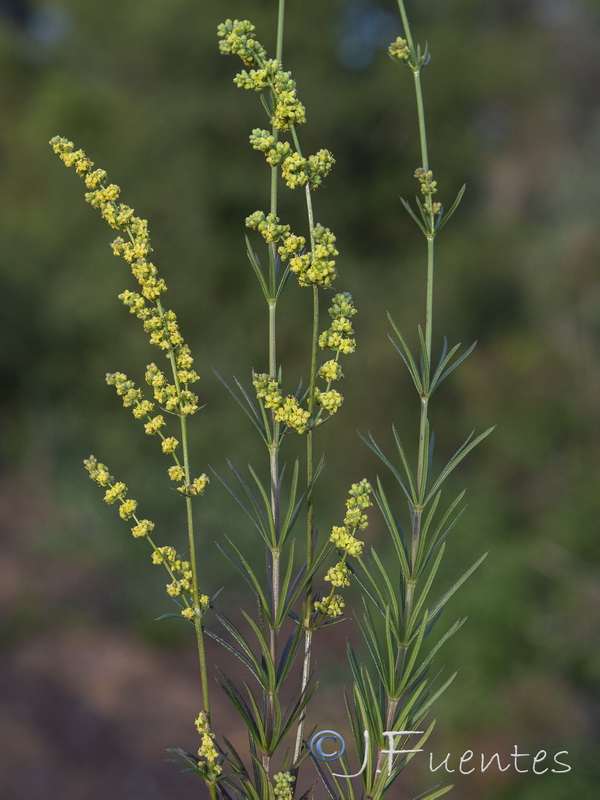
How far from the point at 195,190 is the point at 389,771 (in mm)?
9637

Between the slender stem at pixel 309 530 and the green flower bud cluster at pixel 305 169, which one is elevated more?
the green flower bud cluster at pixel 305 169

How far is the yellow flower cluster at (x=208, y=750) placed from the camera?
66 cm

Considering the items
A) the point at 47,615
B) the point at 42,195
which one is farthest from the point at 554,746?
the point at 42,195

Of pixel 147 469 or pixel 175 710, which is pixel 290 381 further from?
pixel 175 710

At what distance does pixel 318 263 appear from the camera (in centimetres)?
67

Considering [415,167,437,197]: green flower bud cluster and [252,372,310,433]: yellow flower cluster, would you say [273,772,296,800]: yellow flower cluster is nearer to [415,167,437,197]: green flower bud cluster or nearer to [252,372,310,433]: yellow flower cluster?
[252,372,310,433]: yellow flower cluster

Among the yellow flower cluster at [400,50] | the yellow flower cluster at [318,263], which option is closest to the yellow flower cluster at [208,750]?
the yellow flower cluster at [318,263]

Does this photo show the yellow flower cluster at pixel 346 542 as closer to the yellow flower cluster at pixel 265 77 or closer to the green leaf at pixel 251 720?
the green leaf at pixel 251 720

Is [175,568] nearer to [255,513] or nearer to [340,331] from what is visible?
[255,513]

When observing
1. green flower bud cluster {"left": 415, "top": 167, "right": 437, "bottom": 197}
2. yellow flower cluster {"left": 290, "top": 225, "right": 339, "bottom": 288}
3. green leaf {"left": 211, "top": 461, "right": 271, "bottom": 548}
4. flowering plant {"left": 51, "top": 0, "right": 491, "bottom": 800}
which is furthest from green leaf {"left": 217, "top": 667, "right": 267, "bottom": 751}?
green flower bud cluster {"left": 415, "top": 167, "right": 437, "bottom": 197}

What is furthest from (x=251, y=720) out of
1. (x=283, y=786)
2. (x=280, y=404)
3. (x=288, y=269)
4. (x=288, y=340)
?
(x=288, y=340)

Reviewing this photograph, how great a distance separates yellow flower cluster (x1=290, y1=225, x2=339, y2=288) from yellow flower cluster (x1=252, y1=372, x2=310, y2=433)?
0.28 ft

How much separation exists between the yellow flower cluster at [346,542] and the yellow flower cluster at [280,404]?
2.8 inches

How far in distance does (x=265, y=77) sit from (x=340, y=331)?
22cm
